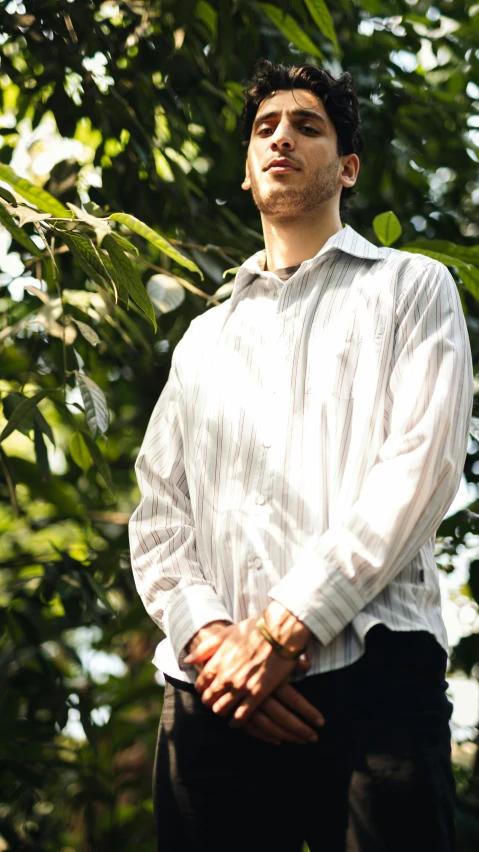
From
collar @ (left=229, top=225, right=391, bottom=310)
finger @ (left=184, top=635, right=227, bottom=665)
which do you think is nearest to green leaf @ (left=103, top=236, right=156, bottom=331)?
collar @ (left=229, top=225, right=391, bottom=310)

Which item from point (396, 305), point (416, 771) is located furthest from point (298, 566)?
point (396, 305)

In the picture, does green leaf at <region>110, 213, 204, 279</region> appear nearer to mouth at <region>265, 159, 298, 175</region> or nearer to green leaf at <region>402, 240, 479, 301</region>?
mouth at <region>265, 159, 298, 175</region>

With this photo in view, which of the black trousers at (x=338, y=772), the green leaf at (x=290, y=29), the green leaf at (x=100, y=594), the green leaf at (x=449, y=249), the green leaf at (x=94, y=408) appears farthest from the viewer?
the green leaf at (x=100, y=594)

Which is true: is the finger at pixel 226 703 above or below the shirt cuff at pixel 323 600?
below

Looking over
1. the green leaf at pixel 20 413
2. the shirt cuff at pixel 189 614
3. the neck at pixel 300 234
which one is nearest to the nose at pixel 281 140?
the neck at pixel 300 234

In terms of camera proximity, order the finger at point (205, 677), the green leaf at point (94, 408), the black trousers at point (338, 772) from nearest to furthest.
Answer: the black trousers at point (338, 772) → the finger at point (205, 677) → the green leaf at point (94, 408)

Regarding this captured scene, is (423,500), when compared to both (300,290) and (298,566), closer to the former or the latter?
(298,566)

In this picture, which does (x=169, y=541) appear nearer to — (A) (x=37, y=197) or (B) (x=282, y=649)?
(B) (x=282, y=649)

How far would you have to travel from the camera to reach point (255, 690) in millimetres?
1171

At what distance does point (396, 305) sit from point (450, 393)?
0.20 m

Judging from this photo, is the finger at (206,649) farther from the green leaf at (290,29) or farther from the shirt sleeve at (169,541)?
the green leaf at (290,29)

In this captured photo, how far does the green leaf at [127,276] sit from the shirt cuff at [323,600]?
48 centimetres

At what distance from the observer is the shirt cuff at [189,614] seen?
4.17 ft

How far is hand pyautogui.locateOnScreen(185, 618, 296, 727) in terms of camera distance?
1.17 m
